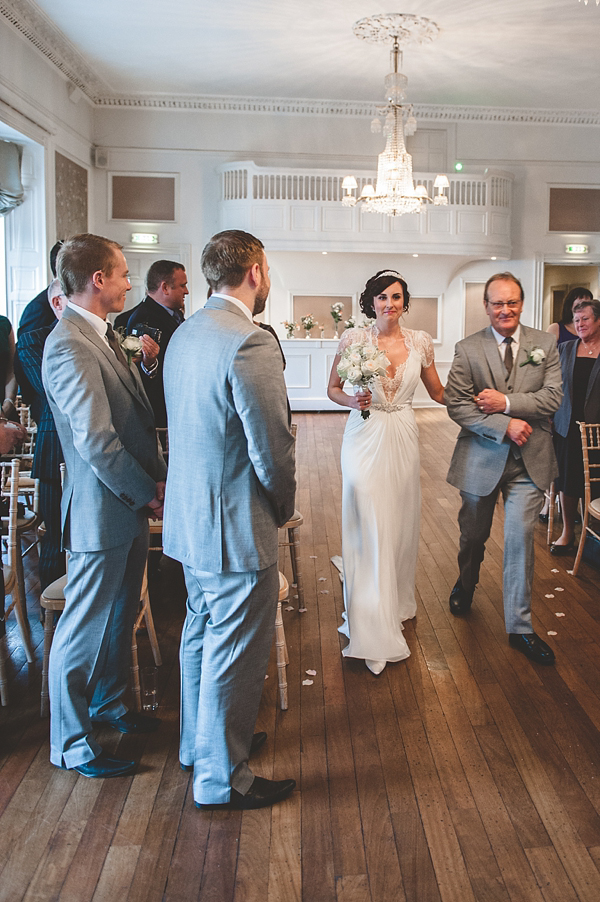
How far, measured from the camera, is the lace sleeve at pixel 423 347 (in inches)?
146

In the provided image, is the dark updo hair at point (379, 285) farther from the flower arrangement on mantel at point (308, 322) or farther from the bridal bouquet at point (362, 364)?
the flower arrangement on mantel at point (308, 322)

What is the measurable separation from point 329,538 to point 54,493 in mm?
2401

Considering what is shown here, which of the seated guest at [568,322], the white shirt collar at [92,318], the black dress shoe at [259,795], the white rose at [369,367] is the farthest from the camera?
the seated guest at [568,322]

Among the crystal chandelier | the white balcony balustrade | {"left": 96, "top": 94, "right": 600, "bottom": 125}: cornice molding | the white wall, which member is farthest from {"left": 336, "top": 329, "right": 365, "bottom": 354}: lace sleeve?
{"left": 96, "top": 94, "right": 600, "bottom": 125}: cornice molding

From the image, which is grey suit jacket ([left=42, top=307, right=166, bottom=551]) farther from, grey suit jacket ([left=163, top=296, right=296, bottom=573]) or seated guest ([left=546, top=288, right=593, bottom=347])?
seated guest ([left=546, top=288, right=593, bottom=347])

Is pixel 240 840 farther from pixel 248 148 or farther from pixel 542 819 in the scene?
pixel 248 148

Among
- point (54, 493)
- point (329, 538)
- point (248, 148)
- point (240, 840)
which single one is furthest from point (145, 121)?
point (240, 840)

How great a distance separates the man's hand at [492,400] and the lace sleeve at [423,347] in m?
0.36

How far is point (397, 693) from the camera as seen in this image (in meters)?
3.18

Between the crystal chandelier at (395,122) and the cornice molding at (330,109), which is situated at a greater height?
the cornice molding at (330,109)

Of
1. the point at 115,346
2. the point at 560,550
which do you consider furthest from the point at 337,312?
the point at 115,346

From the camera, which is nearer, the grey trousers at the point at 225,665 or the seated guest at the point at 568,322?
the grey trousers at the point at 225,665

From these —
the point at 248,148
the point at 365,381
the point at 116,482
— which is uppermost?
the point at 248,148

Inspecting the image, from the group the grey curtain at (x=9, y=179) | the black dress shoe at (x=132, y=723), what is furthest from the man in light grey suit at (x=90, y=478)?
the grey curtain at (x=9, y=179)
